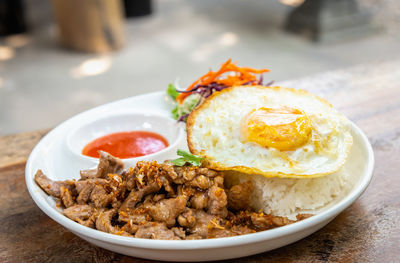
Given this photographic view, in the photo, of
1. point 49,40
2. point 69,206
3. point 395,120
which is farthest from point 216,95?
point 49,40

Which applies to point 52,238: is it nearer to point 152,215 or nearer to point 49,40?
point 152,215

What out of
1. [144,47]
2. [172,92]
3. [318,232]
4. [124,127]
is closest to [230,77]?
[172,92]

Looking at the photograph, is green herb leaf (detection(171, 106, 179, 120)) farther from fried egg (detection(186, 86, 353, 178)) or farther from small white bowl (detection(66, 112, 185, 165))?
fried egg (detection(186, 86, 353, 178))

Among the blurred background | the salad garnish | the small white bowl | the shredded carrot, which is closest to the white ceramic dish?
the small white bowl

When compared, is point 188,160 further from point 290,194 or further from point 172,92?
point 172,92

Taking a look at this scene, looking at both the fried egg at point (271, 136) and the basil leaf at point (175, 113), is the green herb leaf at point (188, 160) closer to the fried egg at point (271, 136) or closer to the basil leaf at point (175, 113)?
the fried egg at point (271, 136)
